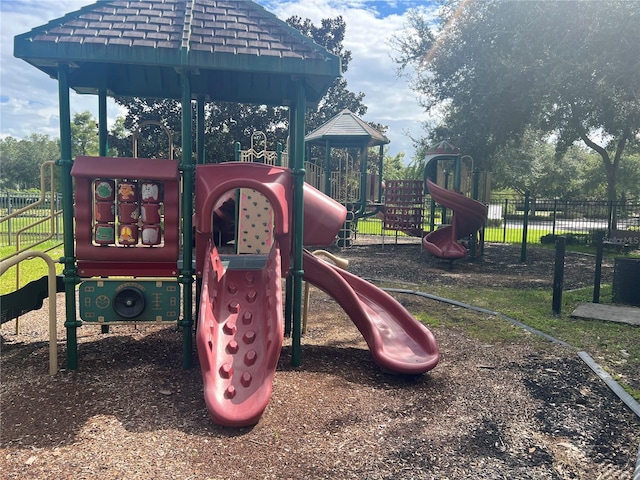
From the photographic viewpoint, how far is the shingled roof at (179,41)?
14.6 ft

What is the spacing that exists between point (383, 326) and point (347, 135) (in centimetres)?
1321

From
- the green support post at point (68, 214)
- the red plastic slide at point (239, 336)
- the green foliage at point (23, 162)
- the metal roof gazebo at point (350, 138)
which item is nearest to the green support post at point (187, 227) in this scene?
the red plastic slide at point (239, 336)

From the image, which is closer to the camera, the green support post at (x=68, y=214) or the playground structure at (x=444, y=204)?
the green support post at (x=68, y=214)

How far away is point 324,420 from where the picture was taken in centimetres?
393

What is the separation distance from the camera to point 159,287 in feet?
16.3

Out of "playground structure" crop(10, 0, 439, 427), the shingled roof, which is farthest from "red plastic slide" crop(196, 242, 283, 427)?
the shingled roof

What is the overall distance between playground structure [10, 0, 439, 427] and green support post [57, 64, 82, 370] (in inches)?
0.4

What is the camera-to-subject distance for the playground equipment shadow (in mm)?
3264

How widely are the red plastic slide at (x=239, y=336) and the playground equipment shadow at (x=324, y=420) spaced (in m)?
0.20

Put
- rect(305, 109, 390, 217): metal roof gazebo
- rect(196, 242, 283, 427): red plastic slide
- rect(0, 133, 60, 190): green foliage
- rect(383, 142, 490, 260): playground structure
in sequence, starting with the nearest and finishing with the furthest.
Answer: rect(196, 242, 283, 427): red plastic slide
rect(383, 142, 490, 260): playground structure
rect(305, 109, 390, 217): metal roof gazebo
rect(0, 133, 60, 190): green foliage

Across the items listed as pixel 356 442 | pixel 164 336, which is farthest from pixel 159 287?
pixel 356 442

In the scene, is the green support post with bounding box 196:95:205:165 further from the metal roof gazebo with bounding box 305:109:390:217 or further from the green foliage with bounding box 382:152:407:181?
the green foliage with bounding box 382:152:407:181

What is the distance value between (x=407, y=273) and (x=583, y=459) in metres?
8.67

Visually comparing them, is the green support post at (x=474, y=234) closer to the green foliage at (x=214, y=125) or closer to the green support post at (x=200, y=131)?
the green support post at (x=200, y=131)
